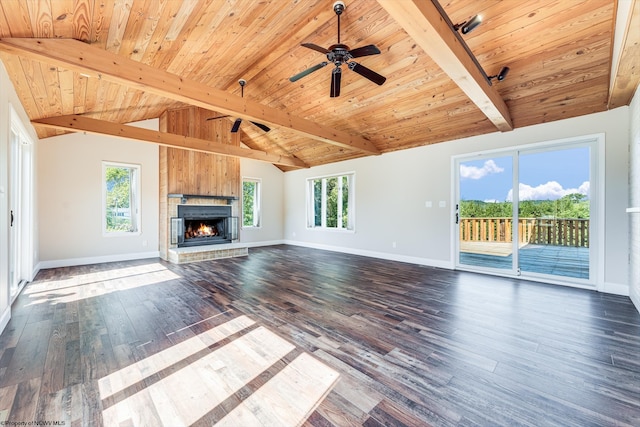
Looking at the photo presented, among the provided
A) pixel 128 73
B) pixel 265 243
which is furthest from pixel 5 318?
pixel 265 243

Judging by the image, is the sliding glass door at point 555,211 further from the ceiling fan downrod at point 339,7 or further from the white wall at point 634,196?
the ceiling fan downrod at point 339,7

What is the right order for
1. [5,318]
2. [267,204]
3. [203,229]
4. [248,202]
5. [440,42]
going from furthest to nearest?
[267,204], [248,202], [203,229], [5,318], [440,42]

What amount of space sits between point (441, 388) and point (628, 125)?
4.43 m

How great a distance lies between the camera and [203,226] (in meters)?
7.07

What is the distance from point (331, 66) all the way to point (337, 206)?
403 cm

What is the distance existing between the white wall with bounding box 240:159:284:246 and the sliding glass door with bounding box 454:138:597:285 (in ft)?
18.3

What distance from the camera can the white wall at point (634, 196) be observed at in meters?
3.10

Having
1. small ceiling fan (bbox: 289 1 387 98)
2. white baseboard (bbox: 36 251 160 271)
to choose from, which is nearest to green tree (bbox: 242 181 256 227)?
white baseboard (bbox: 36 251 160 271)

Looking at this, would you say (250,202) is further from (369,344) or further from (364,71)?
(369,344)

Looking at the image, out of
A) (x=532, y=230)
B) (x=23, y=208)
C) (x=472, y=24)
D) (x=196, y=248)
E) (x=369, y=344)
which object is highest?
(x=472, y=24)

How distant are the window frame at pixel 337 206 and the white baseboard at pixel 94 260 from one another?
13.7 ft

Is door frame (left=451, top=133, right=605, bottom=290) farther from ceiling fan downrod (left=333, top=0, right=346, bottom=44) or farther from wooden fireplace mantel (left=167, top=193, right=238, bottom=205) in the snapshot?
wooden fireplace mantel (left=167, top=193, right=238, bottom=205)

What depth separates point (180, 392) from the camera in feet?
5.53

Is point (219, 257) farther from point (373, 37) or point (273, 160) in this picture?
point (373, 37)
